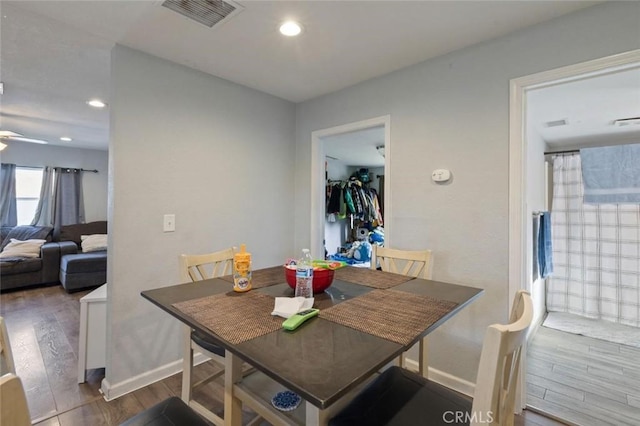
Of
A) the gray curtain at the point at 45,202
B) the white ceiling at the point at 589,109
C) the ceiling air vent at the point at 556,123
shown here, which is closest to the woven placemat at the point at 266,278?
the white ceiling at the point at 589,109

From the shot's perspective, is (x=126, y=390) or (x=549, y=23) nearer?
(x=549, y=23)

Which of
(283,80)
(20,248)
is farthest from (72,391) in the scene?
(20,248)

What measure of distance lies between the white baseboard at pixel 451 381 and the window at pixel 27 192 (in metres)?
6.75

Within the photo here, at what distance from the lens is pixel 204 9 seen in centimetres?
164

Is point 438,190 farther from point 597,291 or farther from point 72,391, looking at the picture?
point 72,391

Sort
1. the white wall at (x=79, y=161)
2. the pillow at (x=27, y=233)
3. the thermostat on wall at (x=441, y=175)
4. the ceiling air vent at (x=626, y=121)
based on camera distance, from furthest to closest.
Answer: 1. the white wall at (x=79, y=161)
2. the pillow at (x=27, y=233)
3. the ceiling air vent at (x=626, y=121)
4. the thermostat on wall at (x=441, y=175)

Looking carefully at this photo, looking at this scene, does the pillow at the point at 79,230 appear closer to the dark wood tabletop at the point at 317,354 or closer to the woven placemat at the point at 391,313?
the dark wood tabletop at the point at 317,354

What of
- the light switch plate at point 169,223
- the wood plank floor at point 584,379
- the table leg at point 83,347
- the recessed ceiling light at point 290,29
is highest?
the recessed ceiling light at point 290,29

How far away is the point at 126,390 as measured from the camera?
1978mm

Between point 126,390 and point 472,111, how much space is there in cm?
299

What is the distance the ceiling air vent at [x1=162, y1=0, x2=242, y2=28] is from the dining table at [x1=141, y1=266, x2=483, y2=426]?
1494 millimetres

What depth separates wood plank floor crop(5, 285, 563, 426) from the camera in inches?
68.9

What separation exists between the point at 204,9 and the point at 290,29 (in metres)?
0.49

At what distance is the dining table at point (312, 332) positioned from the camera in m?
0.77
